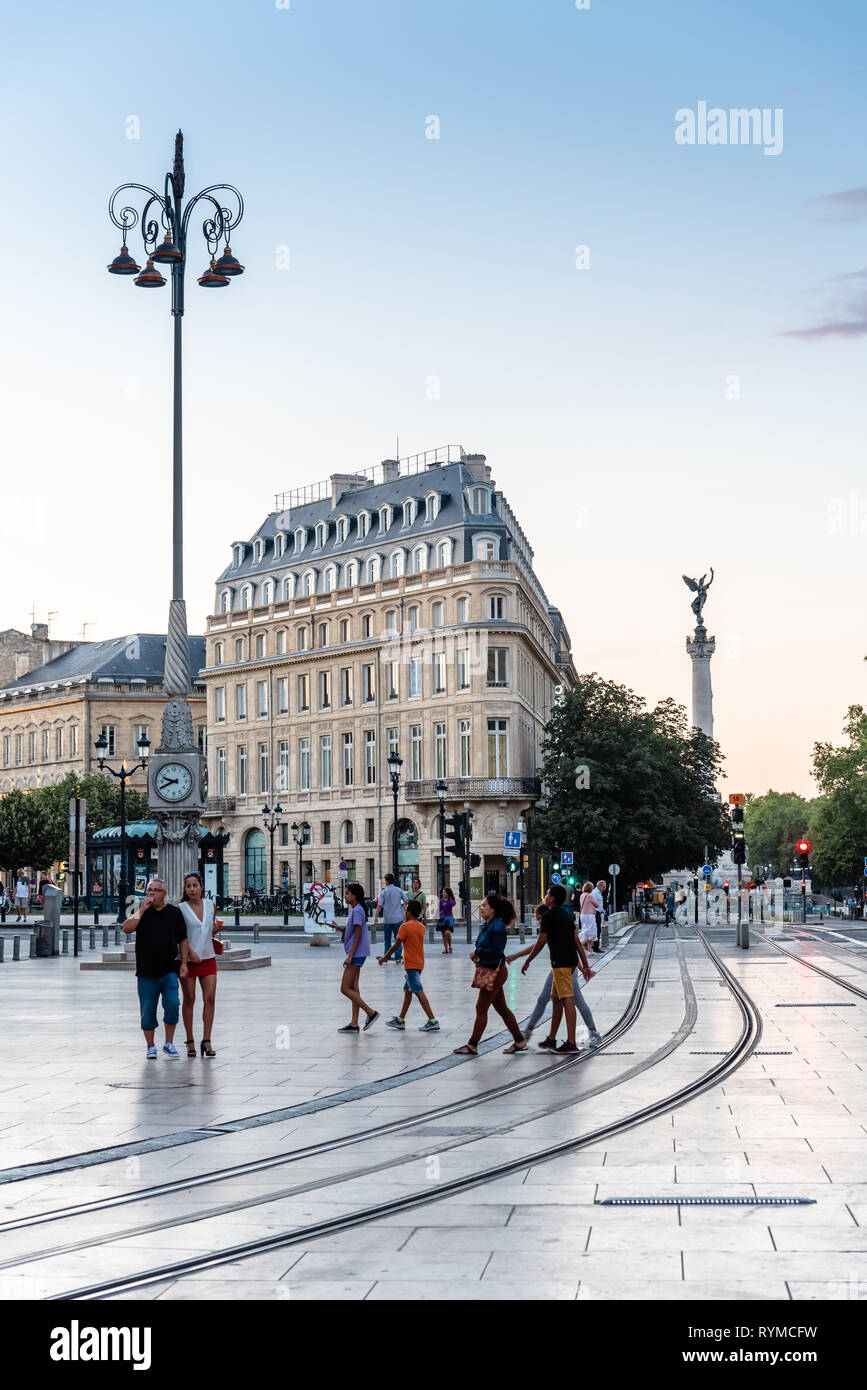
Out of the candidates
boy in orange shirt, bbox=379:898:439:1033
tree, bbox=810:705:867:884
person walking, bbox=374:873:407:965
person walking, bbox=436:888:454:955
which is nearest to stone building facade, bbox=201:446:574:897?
tree, bbox=810:705:867:884

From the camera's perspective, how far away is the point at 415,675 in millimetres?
81000

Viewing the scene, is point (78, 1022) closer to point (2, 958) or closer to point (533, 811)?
point (2, 958)

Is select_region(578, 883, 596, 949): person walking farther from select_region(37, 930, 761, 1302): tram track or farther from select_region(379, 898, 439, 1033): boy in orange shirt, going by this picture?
select_region(37, 930, 761, 1302): tram track

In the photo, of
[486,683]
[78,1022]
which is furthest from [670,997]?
[486,683]

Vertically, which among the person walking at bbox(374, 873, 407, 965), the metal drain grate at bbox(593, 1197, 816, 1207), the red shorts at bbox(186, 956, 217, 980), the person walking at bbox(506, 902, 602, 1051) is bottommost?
the metal drain grate at bbox(593, 1197, 816, 1207)

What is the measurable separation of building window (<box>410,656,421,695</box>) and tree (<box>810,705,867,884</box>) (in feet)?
93.9

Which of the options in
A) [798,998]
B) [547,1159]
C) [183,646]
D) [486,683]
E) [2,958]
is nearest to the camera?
[547,1159]

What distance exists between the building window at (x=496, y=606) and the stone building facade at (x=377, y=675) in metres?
0.06

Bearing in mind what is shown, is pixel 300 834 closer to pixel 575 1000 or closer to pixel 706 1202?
pixel 575 1000

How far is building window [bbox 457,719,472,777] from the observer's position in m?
77.5

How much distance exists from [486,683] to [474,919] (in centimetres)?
1232

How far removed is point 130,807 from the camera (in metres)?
98.4

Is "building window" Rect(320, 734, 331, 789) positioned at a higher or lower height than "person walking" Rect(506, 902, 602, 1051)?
higher

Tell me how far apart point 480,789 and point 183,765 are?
1836 inches
